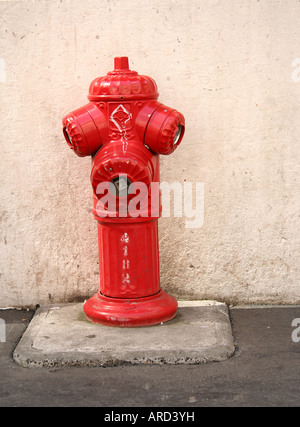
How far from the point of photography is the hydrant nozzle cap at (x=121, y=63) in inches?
151

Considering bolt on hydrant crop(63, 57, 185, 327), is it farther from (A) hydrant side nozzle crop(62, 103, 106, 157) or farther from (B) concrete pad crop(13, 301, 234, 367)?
(B) concrete pad crop(13, 301, 234, 367)

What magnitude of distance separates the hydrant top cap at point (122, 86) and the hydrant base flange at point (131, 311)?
1.17m

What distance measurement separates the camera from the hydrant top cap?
12.3ft

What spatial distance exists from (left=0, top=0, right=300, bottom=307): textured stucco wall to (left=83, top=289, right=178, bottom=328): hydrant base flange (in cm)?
39

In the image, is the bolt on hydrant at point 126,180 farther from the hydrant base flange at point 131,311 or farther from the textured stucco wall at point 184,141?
the textured stucco wall at point 184,141

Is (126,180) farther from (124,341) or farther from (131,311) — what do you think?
(124,341)

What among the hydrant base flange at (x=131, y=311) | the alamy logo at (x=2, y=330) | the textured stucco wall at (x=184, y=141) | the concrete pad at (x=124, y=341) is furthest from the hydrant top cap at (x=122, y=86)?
the alamy logo at (x=2, y=330)

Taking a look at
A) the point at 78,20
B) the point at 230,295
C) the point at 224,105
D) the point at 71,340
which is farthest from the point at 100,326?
the point at 78,20

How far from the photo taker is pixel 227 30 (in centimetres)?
410

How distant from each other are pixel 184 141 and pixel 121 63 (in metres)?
0.67

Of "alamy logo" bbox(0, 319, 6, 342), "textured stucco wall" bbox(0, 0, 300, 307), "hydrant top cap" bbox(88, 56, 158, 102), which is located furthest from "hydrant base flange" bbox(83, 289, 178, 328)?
"hydrant top cap" bbox(88, 56, 158, 102)

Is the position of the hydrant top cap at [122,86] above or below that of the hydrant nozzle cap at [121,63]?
below

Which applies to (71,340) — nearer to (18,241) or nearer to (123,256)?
(123,256)

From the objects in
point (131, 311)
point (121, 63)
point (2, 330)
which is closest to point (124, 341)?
point (131, 311)
